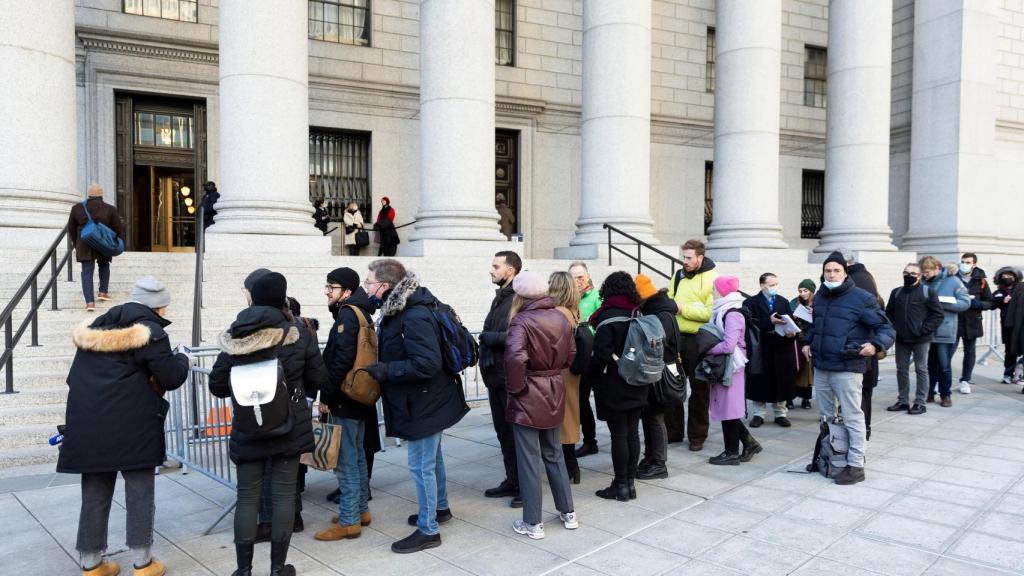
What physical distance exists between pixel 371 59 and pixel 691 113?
9.75 meters

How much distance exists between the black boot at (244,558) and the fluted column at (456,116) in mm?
9378

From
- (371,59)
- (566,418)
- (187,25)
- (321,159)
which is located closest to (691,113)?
(371,59)

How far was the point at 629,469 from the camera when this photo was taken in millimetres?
5707

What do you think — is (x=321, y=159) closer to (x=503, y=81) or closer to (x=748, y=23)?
(x=503, y=81)

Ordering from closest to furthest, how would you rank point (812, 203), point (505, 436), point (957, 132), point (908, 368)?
point (505, 436)
point (908, 368)
point (957, 132)
point (812, 203)

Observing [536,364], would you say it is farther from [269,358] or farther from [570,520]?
[269,358]

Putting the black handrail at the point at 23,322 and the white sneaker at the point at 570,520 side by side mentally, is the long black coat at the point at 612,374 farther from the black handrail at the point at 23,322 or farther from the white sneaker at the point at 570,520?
the black handrail at the point at 23,322

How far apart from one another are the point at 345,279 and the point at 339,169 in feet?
45.2

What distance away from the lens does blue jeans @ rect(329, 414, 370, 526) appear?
4.89 metres

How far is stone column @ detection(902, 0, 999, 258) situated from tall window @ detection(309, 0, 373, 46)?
49.3 feet

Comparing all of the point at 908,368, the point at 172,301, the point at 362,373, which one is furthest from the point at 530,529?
the point at 172,301

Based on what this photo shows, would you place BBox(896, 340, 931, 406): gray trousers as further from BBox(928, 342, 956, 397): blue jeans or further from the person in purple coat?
the person in purple coat

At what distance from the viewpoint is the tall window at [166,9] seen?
15.7m

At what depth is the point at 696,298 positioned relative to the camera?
22.7 ft
